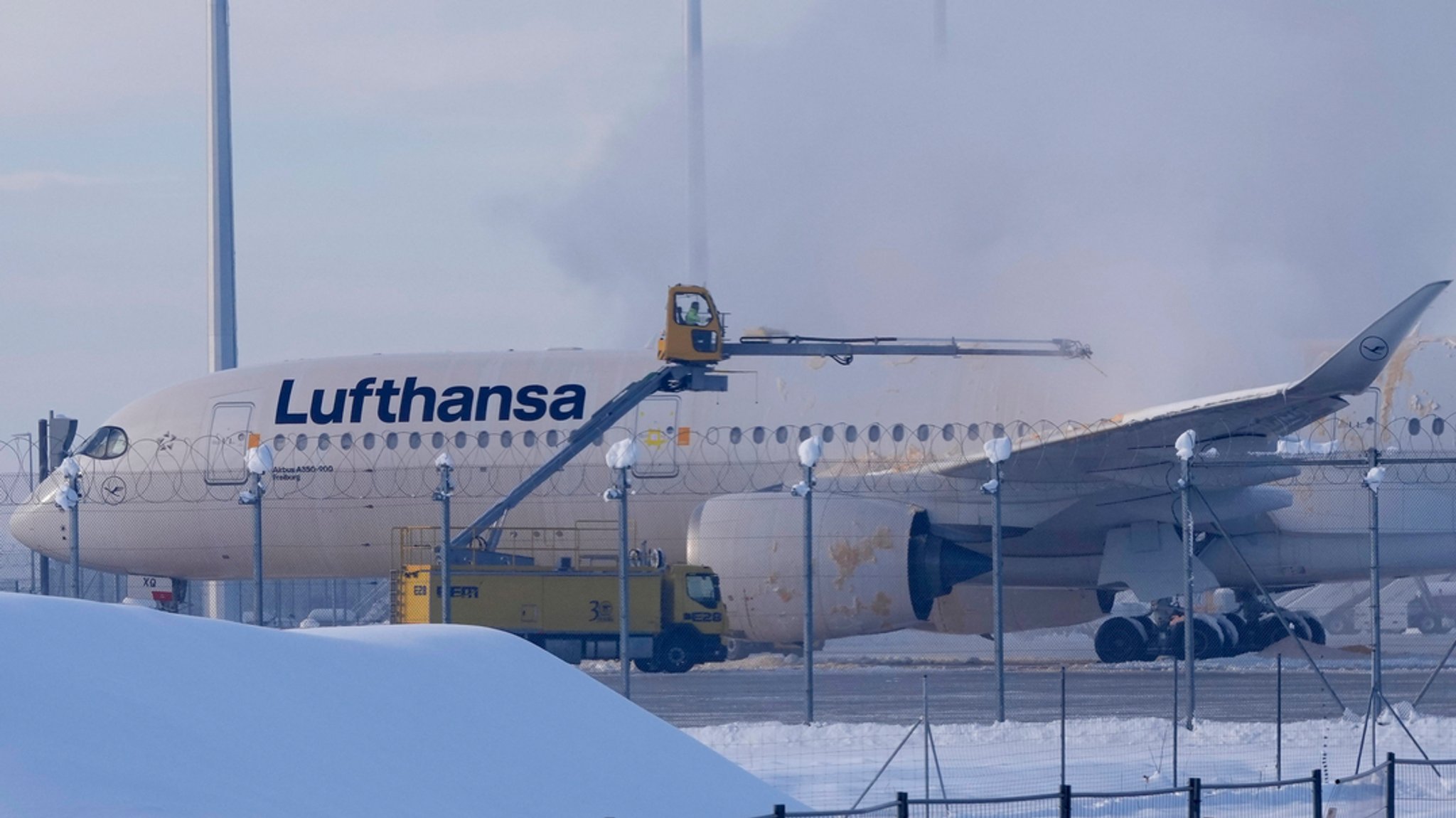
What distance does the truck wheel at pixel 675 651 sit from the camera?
910 inches

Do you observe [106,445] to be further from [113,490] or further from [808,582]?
[808,582]

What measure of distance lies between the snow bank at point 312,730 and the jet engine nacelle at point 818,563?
47.1ft

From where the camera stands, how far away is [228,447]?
26.6 metres

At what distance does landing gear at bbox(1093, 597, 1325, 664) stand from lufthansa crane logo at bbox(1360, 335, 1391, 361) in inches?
218

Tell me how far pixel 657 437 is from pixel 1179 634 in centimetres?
765

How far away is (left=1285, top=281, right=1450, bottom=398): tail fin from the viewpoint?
685 inches

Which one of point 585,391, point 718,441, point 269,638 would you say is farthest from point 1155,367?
point 269,638

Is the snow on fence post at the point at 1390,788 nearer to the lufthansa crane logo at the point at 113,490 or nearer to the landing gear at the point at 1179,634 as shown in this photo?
the landing gear at the point at 1179,634

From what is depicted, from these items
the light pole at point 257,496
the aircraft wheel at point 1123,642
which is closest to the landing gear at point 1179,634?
the aircraft wheel at point 1123,642

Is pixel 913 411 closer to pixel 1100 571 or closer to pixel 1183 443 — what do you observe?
pixel 1100 571

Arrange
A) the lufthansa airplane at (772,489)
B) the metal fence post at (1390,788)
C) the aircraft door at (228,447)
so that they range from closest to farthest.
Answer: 1. the metal fence post at (1390,788)
2. the lufthansa airplane at (772,489)
3. the aircraft door at (228,447)

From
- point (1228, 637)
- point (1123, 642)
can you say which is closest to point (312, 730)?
point (1123, 642)

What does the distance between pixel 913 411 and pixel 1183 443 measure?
9449mm

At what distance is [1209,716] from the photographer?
55.9 ft
